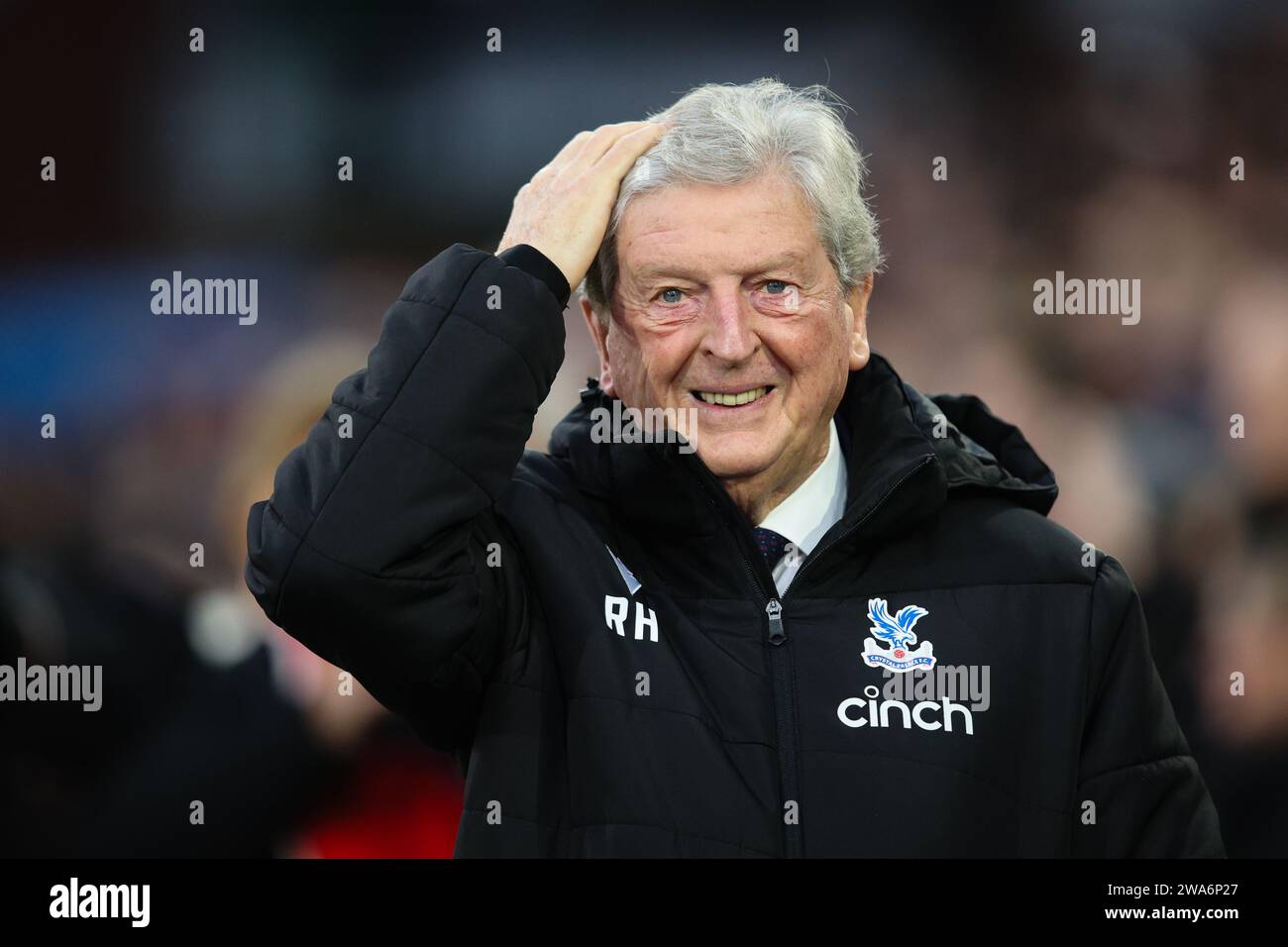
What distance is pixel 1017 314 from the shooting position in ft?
12.9

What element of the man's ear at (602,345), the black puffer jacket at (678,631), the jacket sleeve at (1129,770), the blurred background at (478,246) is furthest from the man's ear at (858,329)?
the blurred background at (478,246)

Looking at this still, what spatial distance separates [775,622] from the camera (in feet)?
6.45

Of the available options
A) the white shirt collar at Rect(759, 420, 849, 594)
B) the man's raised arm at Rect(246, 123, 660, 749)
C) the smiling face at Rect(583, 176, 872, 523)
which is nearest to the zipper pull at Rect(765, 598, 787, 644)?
the white shirt collar at Rect(759, 420, 849, 594)

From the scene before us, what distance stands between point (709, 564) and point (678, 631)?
0.36 ft

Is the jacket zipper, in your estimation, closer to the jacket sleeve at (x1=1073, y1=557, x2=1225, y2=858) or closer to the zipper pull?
the zipper pull

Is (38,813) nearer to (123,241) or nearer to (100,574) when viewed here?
(100,574)

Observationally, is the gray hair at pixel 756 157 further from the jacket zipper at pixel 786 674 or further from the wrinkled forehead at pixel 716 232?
the jacket zipper at pixel 786 674

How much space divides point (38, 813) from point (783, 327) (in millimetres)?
2323

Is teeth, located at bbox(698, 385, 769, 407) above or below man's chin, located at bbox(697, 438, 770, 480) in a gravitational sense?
above

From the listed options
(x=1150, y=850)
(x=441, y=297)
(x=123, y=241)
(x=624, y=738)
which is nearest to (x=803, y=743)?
(x=624, y=738)


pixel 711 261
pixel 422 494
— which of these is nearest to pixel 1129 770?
pixel 711 261

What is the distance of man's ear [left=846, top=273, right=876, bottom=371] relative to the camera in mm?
2242

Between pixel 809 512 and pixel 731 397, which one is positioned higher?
pixel 731 397

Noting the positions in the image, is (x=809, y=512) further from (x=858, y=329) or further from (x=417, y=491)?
(x=417, y=491)
